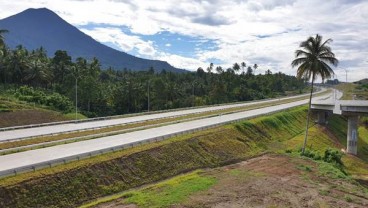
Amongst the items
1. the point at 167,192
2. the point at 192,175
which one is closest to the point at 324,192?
the point at 192,175

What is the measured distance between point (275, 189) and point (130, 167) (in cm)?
1024

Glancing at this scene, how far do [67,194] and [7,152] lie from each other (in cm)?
776

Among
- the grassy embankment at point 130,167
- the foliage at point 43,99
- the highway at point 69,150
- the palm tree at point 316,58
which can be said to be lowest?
the grassy embankment at point 130,167

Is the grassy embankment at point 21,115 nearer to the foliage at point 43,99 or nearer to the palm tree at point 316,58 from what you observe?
the foliage at point 43,99

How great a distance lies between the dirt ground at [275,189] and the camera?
2423cm

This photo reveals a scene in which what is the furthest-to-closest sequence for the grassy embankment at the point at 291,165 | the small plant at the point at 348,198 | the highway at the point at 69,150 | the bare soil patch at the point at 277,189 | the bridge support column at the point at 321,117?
the bridge support column at the point at 321,117
the small plant at the point at 348,198
the highway at the point at 69,150
the bare soil patch at the point at 277,189
the grassy embankment at the point at 291,165

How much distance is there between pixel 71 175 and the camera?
83.0ft

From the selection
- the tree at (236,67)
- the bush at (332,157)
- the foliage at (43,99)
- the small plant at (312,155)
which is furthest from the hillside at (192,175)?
the tree at (236,67)

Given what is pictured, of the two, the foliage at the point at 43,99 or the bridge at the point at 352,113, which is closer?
the bridge at the point at 352,113

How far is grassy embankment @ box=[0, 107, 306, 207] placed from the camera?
2269 cm

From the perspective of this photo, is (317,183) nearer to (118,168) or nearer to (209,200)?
(209,200)

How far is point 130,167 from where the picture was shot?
2933cm

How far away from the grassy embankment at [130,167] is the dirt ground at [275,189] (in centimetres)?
248

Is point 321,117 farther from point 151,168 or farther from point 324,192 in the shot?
point 151,168
